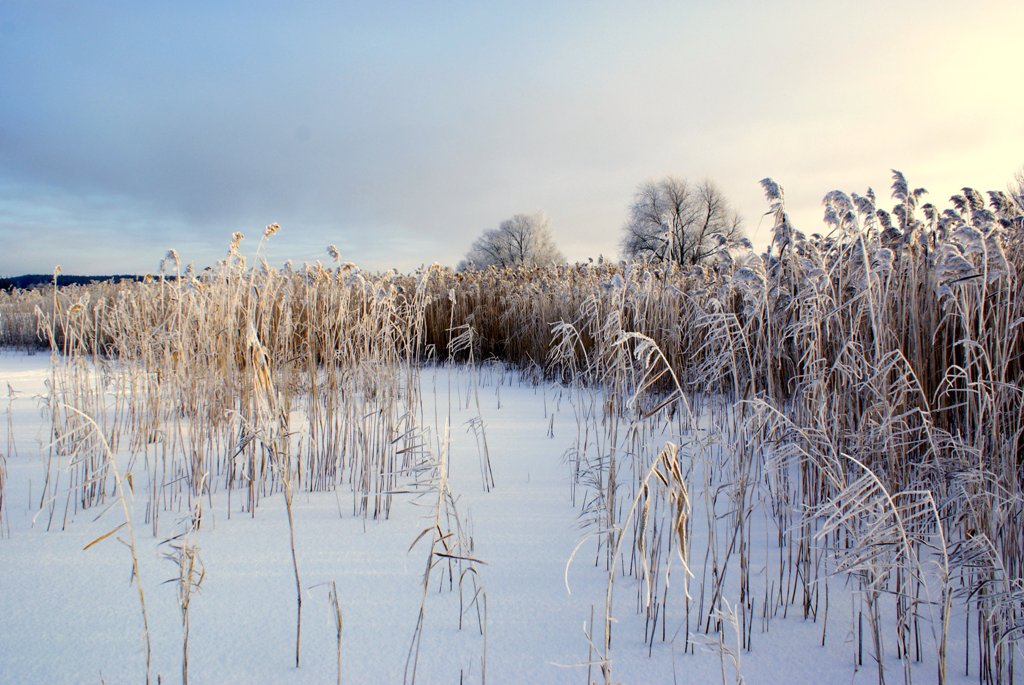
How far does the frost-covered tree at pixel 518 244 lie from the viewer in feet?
136

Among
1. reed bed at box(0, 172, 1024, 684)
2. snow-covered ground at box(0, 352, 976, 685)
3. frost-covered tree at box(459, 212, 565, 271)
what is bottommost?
snow-covered ground at box(0, 352, 976, 685)

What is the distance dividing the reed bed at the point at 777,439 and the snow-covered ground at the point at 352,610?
0.22 ft

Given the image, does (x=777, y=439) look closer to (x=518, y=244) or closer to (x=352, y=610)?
(x=352, y=610)

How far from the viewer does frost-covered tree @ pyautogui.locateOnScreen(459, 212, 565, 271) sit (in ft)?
136

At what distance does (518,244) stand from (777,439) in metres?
40.6

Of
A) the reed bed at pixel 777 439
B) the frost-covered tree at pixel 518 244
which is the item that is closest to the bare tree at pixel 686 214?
the frost-covered tree at pixel 518 244

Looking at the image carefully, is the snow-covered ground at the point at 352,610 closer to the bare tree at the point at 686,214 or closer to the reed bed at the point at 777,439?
the reed bed at the point at 777,439

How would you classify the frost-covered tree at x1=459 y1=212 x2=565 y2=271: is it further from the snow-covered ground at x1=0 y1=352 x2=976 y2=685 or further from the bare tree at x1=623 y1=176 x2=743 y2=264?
the snow-covered ground at x1=0 y1=352 x2=976 y2=685

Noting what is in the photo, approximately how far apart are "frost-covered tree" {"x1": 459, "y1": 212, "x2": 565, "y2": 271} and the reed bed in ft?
123

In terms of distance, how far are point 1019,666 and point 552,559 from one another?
1.22 meters

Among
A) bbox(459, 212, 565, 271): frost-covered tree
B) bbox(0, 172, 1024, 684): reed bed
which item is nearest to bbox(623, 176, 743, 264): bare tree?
bbox(459, 212, 565, 271): frost-covered tree

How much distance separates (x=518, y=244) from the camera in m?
41.9

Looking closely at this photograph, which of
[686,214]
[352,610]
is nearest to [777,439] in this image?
[352,610]

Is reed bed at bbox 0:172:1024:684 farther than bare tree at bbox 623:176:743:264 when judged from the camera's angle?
No
